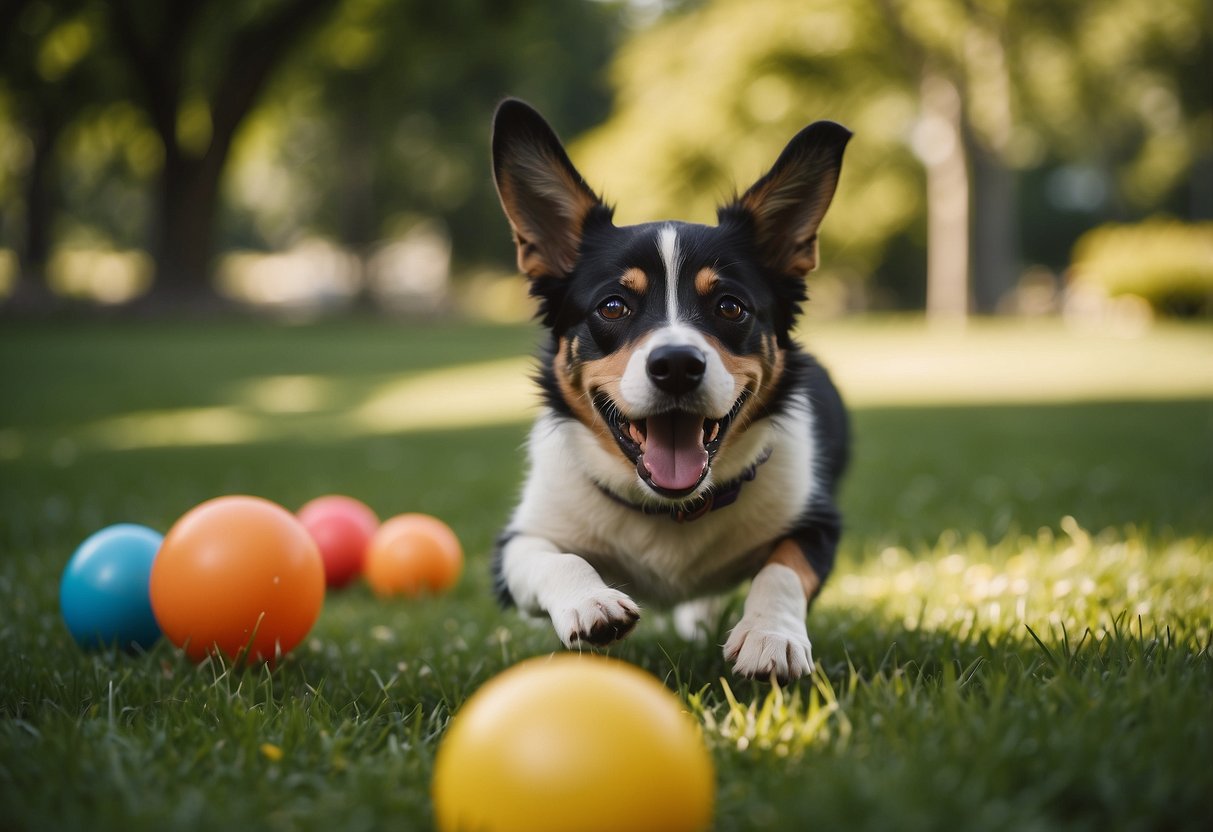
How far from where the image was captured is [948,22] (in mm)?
25234

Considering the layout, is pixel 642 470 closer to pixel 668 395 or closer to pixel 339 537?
pixel 668 395

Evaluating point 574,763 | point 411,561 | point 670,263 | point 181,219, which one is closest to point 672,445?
point 670,263

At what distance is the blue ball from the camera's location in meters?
3.51

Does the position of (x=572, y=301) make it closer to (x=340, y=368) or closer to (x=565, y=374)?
(x=565, y=374)

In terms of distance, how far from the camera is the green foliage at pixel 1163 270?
79.7ft

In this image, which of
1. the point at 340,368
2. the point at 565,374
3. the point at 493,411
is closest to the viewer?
the point at 565,374

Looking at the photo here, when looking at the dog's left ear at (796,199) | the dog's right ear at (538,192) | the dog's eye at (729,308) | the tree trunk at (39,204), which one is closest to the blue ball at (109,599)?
the dog's right ear at (538,192)

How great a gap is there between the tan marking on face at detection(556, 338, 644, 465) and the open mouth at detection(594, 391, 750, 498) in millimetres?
79

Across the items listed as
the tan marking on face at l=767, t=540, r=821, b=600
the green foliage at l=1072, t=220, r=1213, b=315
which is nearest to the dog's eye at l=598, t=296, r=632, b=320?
the tan marking on face at l=767, t=540, r=821, b=600

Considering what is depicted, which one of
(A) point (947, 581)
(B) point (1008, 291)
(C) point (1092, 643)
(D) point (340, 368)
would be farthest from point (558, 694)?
(B) point (1008, 291)

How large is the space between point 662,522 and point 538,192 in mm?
1296

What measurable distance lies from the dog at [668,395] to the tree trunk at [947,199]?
23.5 m

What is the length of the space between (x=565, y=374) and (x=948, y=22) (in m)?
25.5

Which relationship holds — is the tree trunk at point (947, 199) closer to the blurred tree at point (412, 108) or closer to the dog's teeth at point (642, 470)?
the blurred tree at point (412, 108)
